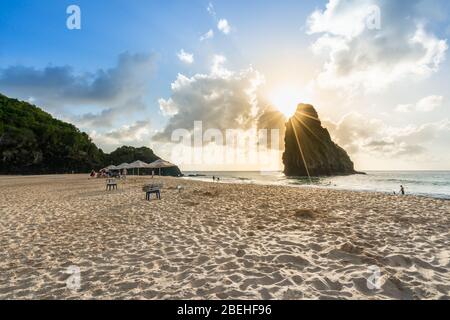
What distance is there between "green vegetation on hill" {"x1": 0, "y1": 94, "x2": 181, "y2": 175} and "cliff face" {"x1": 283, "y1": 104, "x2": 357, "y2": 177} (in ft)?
287

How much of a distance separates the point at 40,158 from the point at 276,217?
302ft

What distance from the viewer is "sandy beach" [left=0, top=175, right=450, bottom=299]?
161 inches

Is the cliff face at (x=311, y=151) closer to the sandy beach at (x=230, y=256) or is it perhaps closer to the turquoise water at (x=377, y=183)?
the turquoise water at (x=377, y=183)

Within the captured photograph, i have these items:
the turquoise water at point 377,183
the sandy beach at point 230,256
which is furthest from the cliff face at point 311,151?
the sandy beach at point 230,256

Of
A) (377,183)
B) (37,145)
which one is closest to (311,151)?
(377,183)

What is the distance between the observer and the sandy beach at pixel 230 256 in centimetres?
409

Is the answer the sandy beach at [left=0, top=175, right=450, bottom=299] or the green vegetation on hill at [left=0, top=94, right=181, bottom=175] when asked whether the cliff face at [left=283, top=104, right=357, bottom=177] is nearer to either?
the green vegetation on hill at [left=0, top=94, right=181, bottom=175]

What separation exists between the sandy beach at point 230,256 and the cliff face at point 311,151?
10506 centimetres

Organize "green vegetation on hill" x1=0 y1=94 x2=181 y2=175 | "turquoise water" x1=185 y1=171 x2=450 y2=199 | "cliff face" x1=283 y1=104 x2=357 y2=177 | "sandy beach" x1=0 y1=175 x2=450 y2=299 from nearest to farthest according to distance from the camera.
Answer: "sandy beach" x1=0 y1=175 x2=450 y2=299 → "turquoise water" x1=185 y1=171 x2=450 y2=199 → "green vegetation on hill" x1=0 y1=94 x2=181 y2=175 → "cliff face" x1=283 y1=104 x2=357 y2=177

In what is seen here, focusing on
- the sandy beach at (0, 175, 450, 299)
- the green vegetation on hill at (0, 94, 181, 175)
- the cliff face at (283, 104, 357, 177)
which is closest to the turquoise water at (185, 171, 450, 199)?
the sandy beach at (0, 175, 450, 299)
